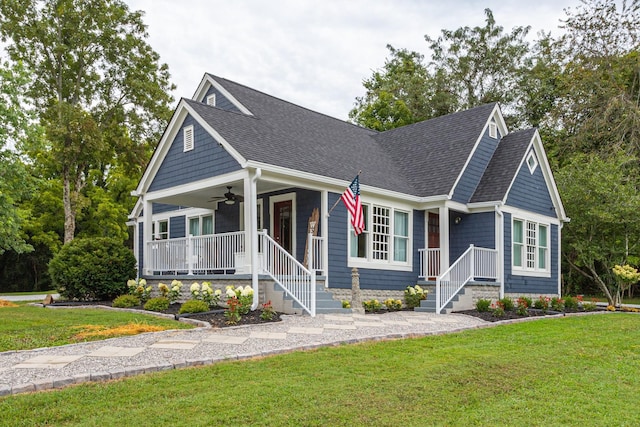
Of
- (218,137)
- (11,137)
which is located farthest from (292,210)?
(11,137)

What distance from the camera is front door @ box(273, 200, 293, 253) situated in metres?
15.1

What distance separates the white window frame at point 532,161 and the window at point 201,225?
9.87 m

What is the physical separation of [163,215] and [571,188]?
1370 cm

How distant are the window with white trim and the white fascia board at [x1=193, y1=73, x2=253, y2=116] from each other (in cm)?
449

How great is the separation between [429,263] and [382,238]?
1.80 meters

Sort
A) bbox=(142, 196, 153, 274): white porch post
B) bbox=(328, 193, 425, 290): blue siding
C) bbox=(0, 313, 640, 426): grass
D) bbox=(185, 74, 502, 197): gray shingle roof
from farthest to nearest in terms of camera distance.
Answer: bbox=(142, 196, 153, 274): white porch post → bbox=(328, 193, 425, 290): blue siding → bbox=(185, 74, 502, 197): gray shingle roof → bbox=(0, 313, 640, 426): grass

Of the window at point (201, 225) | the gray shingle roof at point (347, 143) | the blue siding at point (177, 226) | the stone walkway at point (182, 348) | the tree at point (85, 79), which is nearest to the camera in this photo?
the stone walkway at point (182, 348)

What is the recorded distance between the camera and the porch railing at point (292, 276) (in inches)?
462

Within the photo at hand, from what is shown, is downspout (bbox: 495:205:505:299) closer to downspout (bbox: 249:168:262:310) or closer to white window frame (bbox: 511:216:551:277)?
white window frame (bbox: 511:216:551:277)

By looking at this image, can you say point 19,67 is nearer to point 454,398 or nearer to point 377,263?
point 377,263

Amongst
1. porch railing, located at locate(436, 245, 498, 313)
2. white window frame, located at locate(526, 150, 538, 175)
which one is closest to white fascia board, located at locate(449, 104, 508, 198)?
white window frame, located at locate(526, 150, 538, 175)

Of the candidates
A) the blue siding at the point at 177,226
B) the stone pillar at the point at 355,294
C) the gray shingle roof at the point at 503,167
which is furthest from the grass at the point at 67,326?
the gray shingle roof at the point at 503,167

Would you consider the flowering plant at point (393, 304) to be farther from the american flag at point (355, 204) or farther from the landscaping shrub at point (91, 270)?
the landscaping shrub at point (91, 270)

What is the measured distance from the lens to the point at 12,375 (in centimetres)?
592
